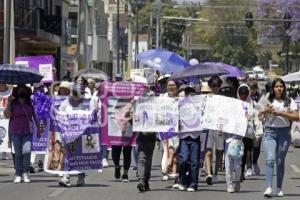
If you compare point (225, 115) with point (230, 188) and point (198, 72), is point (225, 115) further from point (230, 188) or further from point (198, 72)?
point (198, 72)

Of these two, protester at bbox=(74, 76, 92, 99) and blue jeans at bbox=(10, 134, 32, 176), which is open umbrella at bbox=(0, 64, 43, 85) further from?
protester at bbox=(74, 76, 92, 99)

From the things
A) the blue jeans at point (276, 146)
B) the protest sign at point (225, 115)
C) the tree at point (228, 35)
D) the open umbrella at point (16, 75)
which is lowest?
the tree at point (228, 35)

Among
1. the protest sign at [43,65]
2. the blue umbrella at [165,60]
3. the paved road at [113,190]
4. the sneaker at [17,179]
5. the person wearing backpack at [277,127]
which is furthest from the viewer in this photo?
the blue umbrella at [165,60]

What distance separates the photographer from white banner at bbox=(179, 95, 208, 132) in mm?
14898

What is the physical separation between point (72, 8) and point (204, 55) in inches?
2916

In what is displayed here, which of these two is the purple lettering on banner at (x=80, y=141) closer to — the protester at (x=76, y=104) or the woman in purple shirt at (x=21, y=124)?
the protester at (x=76, y=104)

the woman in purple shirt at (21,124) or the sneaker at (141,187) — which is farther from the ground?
the woman in purple shirt at (21,124)

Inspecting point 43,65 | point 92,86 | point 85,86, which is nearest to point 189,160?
point 85,86

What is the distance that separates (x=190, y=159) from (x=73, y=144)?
2188 millimetres

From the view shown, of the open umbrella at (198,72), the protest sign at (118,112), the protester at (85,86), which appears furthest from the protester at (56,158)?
the protester at (85,86)

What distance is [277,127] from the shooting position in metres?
13.8

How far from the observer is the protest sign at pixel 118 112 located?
16.0 meters

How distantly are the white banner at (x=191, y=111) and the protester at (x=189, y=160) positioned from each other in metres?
0.15

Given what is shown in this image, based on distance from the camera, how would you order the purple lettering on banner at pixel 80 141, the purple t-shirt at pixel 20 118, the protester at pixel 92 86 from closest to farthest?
1. the purple lettering on banner at pixel 80 141
2. the purple t-shirt at pixel 20 118
3. the protester at pixel 92 86
